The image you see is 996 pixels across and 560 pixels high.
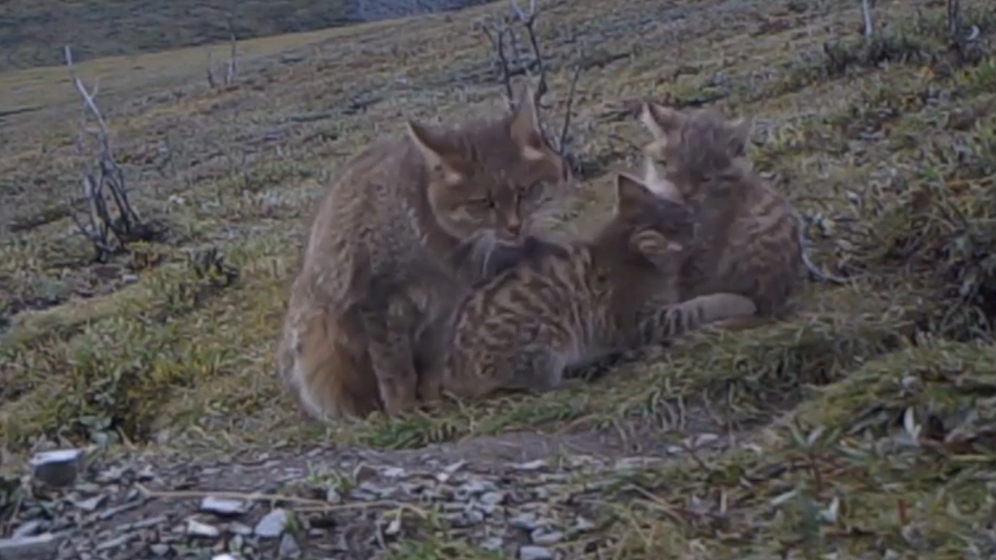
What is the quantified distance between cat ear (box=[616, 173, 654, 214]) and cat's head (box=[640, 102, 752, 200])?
0.34 m

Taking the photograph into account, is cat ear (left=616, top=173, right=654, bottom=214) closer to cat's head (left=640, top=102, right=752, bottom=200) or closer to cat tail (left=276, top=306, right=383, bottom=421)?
cat's head (left=640, top=102, right=752, bottom=200)

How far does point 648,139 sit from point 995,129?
16.0 feet

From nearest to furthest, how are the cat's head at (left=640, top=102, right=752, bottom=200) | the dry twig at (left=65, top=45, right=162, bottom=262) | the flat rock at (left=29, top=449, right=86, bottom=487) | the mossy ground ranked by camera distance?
the mossy ground < the flat rock at (left=29, top=449, right=86, bottom=487) < the cat's head at (left=640, top=102, right=752, bottom=200) < the dry twig at (left=65, top=45, right=162, bottom=262)

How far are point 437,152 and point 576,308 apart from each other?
0.89m

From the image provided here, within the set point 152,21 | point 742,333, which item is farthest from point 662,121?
point 152,21

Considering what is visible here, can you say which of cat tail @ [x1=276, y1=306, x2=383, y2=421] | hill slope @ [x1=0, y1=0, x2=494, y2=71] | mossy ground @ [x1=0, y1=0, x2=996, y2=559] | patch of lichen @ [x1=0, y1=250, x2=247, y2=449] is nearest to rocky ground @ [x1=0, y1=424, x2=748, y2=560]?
mossy ground @ [x1=0, y1=0, x2=996, y2=559]

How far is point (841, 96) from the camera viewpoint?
11.9 m

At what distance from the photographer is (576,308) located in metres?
6.93

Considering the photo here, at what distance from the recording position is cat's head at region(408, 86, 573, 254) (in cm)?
673

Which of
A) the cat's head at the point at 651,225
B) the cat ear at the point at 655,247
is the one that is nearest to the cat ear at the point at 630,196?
the cat's head at the point at 651,225

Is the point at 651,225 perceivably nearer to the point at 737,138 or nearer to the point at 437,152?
the point at 737,138

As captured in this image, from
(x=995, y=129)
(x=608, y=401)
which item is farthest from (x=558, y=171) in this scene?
(x=995, y=129)

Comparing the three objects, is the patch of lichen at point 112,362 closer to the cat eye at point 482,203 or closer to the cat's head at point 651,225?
the cat eye at point 482,203

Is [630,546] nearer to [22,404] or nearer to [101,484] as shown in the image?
[101,484]
